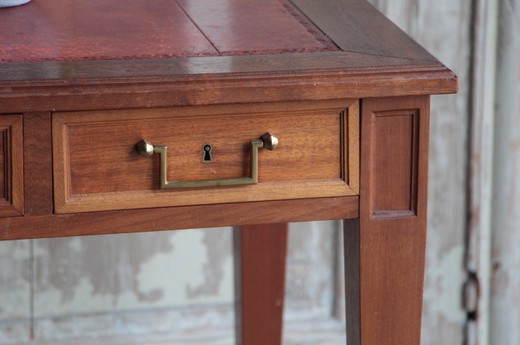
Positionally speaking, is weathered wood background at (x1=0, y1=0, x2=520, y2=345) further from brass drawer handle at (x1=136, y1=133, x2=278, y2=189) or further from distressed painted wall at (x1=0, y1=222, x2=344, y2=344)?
brass drawer handle at (x1=136, y1=133, x2=278, y2=189)

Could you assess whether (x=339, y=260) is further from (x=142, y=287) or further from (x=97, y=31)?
(x=97, y=31)

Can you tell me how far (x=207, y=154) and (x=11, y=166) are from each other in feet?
0.64

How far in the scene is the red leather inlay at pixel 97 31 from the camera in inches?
45.2

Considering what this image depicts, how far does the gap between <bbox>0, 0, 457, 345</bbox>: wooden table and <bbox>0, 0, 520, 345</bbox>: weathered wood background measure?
2.23ft

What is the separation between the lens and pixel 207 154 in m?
1.11

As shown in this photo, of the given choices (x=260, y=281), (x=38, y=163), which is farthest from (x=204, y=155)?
(x=260, y=281)

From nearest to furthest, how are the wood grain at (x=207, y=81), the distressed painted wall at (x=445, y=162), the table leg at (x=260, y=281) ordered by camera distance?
the wood grain at (x=207, y=81)
the table leg at (x=260, y=281)
the distressed painted wall at (x=445, y=162)

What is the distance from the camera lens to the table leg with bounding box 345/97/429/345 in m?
1.13

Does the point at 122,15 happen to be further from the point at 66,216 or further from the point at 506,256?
the point at 506,256

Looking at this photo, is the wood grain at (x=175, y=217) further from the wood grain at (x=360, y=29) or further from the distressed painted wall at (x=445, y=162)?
the distressed painted wall at (x=445, y=162)

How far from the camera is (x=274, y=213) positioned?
114 centimetres

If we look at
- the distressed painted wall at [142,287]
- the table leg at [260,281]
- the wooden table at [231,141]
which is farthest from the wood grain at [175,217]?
the distressed painted wall at [142,287]

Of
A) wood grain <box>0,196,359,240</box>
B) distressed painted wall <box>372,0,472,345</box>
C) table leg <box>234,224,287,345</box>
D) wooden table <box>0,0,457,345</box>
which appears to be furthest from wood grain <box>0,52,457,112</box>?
distressed painted wall <box>372,0,472,345</box>

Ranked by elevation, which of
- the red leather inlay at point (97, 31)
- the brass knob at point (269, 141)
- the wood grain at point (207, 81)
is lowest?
the brass knob at point (269, 141)
